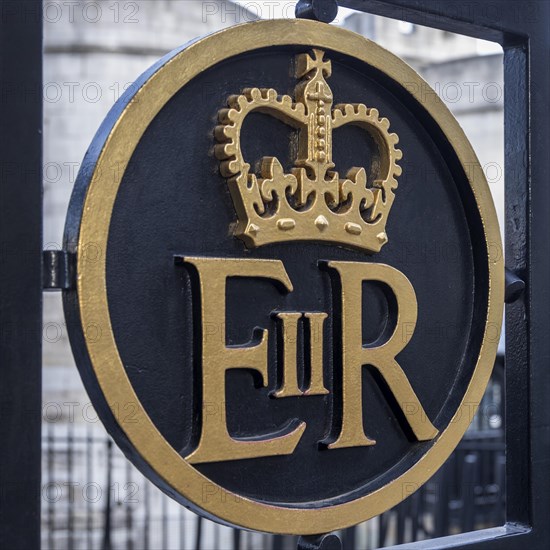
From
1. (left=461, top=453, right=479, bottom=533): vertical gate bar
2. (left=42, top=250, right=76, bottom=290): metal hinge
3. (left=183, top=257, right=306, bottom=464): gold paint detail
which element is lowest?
(left=461, top=453, right=479, bottom=533): vertical gate bar

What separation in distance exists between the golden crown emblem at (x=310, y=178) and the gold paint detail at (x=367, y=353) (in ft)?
0.16

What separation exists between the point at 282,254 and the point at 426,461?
1.35 ft

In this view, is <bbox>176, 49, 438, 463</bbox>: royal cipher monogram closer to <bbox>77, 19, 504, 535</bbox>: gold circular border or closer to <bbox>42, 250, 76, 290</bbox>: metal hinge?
<bbox>77, 19, 504, 535</bbox>: gold circular border

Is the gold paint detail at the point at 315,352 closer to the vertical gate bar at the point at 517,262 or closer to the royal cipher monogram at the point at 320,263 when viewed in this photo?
the royal cipher monogram at the point at 320,263

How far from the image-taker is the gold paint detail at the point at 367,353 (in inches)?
51.0

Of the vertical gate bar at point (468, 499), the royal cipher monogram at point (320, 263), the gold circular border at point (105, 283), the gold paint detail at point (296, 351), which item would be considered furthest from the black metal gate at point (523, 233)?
the vertical gate bar at point (468, 499)

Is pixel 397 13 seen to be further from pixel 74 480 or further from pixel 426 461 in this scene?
pixel 74 480

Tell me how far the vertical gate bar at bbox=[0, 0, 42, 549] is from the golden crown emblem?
10.5 inches

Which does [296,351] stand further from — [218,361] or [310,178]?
[310,178]

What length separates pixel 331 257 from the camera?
131 cm

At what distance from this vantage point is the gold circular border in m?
1.06

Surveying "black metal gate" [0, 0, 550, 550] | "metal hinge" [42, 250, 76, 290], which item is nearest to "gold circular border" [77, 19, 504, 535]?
"metal hinge" [42, 250, 76, 290]

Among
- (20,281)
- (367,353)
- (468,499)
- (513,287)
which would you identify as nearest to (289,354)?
(367,353)

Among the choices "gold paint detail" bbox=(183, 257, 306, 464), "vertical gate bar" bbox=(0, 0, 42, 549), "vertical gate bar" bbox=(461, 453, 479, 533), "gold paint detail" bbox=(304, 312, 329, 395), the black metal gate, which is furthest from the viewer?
"vertical gate bar" bbox=(461, 453, 479, 533)
